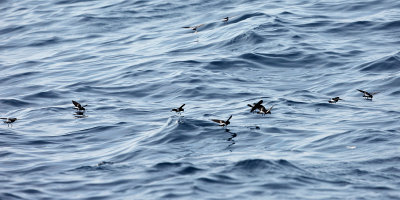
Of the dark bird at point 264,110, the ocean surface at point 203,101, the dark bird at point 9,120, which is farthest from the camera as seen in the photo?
the dark bird at point 9,120

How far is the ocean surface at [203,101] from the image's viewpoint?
457 inches

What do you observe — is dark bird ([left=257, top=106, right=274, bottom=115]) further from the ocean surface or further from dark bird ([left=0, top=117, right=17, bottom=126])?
dark bird ([left=0, top=117, right=17, bottom=126])

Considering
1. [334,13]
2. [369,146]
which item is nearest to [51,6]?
[334,13]

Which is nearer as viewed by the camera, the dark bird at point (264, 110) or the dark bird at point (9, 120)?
the dark bird at point (264, 110)

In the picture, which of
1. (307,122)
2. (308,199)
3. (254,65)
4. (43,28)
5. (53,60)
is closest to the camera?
(308,199)

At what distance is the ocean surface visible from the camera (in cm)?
1161

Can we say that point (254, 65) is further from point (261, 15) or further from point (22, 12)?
point (22, 12)

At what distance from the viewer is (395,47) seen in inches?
835

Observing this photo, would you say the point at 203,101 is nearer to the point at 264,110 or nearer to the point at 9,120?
the point at 264,110

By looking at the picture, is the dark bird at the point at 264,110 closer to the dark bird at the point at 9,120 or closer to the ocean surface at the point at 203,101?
the ocean surface at the point at 203,101

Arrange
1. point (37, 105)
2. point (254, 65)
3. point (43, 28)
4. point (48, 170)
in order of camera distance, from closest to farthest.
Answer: point (48, 170) < point (37, 105) < point (254, 65) < point (43, 28)

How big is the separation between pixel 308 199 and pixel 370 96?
23.0 feet

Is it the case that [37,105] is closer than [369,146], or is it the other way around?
[369,146]

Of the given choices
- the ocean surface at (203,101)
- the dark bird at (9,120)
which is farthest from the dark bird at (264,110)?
the dark bird at (9,120)
